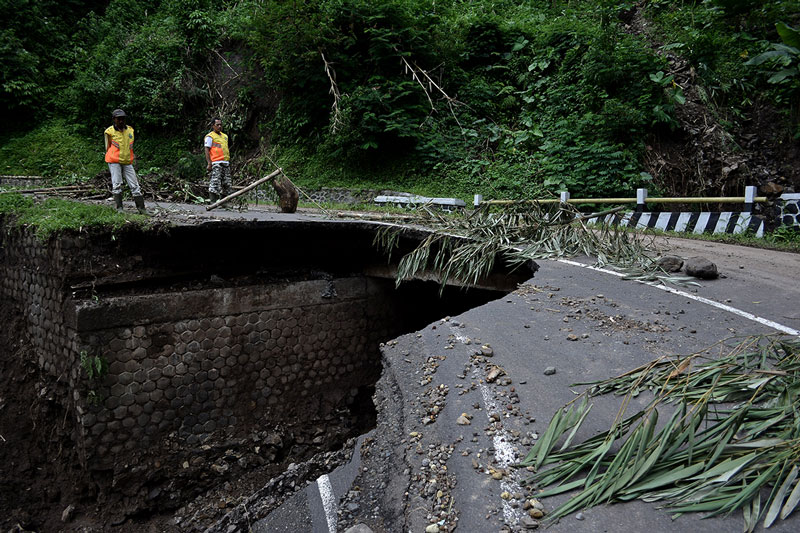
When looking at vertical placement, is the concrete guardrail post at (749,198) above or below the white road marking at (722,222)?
above

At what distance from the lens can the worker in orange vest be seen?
10.7 m

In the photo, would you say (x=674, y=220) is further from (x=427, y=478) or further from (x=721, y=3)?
(x=427, y=478)

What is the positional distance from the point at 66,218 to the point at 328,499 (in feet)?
16.3

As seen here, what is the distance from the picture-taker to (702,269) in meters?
5.83

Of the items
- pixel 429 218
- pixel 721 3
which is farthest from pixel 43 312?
pixel 721 3

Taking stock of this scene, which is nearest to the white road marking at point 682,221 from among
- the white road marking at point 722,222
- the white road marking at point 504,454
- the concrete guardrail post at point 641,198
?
the white road marking at point 722,222

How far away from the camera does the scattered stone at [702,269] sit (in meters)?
5.83

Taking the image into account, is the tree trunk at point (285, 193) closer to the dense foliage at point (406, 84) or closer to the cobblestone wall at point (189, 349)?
the cobblestone wall at point (189, 349)

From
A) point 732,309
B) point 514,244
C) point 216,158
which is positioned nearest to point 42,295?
point 216,158

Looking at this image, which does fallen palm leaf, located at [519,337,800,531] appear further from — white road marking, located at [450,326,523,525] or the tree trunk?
the tree trunk

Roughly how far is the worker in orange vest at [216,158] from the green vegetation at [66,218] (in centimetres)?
320

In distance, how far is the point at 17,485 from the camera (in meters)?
6.93

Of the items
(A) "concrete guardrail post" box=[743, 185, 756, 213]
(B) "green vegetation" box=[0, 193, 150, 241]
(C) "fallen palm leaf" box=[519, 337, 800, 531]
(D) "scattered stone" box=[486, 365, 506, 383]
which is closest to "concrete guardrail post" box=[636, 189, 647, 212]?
(A) "concrete guardrail post" box=[743, 185, 756, 213]

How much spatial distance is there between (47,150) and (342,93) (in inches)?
501
